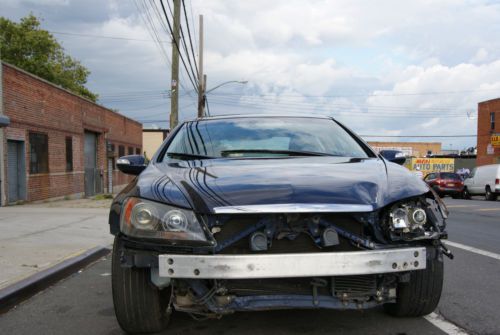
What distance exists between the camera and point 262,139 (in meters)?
4.35

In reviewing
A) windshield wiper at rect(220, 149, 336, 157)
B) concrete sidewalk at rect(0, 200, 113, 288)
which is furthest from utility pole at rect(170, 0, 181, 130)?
windshield wiper at rect(220, 149, 336, 157)

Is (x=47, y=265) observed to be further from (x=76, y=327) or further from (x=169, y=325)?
(x=169, y=325)

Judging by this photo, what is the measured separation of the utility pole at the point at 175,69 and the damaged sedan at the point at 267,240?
14.9 meters

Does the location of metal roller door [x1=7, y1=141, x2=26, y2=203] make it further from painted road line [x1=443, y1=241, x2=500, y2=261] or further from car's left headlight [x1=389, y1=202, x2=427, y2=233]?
car's left headlight [x1=389, y1=202, x2=427, y2=233]

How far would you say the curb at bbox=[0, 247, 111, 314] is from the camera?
14.9 feet

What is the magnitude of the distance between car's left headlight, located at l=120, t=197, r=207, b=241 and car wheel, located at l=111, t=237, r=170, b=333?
0.97 feet

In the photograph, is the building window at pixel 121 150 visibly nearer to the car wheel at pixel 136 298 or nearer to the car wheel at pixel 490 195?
the car wheel at pixel 490 195

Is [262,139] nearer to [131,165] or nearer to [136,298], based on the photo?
[131,165]

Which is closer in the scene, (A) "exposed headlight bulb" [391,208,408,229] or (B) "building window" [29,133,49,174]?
(A) "exposed headlight bulb" [391,208,408,229]

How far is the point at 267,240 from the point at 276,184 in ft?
1.12

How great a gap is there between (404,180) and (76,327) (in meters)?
2.75

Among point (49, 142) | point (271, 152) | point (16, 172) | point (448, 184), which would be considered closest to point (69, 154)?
point (49, 142)

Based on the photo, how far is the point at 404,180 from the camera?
3207 millimetres

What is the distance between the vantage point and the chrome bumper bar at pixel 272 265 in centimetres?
263
